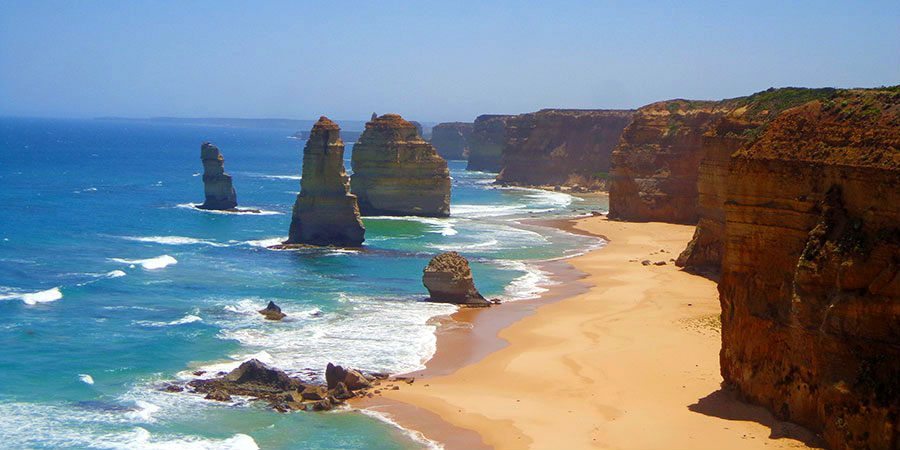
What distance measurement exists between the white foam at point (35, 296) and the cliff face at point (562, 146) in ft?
255

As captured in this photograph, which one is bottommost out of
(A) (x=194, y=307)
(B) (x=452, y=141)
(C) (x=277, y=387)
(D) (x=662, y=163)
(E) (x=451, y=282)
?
(A) (x=194, y=307)

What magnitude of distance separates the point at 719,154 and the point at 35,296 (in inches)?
1091

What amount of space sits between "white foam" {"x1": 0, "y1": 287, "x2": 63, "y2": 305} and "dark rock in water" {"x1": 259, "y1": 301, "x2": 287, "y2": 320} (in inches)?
344

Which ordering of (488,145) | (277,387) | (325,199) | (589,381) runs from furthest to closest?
(488,145)
(325,199)
(589,381)
(277,387)

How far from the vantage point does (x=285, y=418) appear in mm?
27469

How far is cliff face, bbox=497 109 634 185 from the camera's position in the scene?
11644 cm

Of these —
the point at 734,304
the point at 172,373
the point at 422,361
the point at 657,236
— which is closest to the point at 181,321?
the point at 172,373

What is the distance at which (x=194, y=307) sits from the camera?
41781 millimetres

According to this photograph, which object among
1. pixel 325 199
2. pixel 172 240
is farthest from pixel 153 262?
pixel 325 199

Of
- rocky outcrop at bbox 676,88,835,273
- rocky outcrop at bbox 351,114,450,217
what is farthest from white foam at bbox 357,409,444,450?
A: rocky outcrop at bbox 351,114,450,217

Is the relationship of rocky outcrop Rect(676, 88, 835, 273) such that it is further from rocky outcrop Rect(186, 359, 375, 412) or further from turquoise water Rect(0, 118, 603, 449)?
rocky outcrop Rect(186, 359, 375, 412)

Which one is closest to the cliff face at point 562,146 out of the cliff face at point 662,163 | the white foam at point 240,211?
the cliff face at point 662,163

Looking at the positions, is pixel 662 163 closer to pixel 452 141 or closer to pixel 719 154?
pixel 719 154

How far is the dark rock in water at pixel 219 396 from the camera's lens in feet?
94.4
